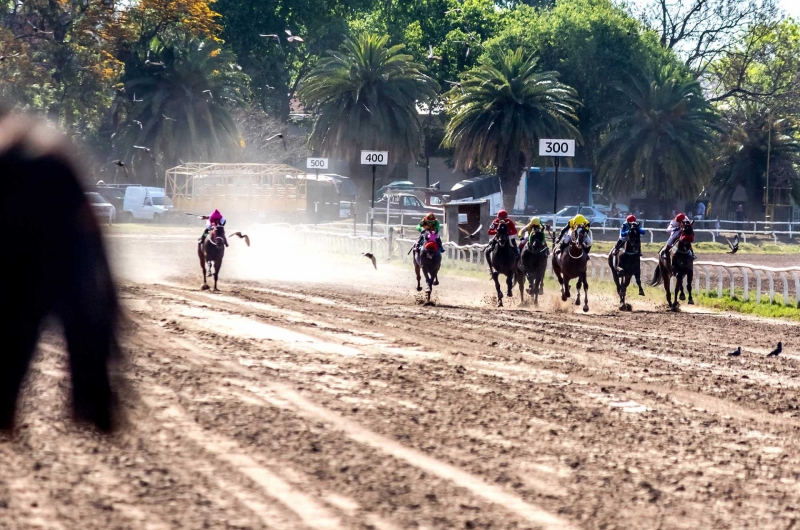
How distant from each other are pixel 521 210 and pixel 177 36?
2192 cm

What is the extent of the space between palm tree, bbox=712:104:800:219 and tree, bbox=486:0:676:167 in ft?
17.8

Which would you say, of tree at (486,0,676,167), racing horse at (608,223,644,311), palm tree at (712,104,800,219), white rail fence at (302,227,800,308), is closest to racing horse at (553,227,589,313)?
racing horse at (608,223,644,311)

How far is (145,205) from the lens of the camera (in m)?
54.3

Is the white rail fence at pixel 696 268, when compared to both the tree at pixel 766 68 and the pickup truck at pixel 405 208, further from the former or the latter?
the tree at pixel 766 68

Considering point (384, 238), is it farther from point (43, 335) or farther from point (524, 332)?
point (43, 335)

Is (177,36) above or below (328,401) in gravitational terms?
above

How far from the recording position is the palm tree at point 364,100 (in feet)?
162

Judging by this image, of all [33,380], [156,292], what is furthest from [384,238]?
[33,380]

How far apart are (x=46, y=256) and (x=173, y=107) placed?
155 ft

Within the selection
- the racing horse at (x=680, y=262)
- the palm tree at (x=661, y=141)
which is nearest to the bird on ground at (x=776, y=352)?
the racing horse at (x=680, y=262)

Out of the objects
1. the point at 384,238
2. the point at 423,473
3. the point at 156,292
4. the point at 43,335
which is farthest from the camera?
the point at 384,238

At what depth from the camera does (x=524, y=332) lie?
1481cm

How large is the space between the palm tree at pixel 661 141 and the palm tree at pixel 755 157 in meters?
5.60

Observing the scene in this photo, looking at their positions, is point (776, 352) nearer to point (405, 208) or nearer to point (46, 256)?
point (46, 256)
